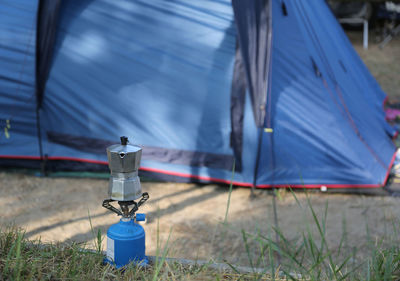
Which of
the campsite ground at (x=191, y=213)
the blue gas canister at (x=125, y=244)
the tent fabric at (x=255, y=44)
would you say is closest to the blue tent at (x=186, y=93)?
the tent fabric at (x=255, y=44)

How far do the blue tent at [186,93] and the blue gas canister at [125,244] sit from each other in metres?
1.86

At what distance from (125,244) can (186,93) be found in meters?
2.05

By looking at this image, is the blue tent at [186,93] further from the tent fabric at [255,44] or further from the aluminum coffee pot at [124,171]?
the aluminum coffee pot at [124,171]

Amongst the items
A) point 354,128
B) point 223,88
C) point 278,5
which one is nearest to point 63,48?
point 223,88

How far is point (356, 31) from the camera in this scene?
33.4ft

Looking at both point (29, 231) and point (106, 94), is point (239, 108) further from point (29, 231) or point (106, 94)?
point (29, 231)

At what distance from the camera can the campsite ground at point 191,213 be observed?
279 centimetres

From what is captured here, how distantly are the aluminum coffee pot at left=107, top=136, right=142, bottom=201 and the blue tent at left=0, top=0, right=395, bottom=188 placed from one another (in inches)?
73.9

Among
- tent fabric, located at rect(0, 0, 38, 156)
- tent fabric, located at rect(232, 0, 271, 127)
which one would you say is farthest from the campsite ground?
tent fabric, located at rect(232, 0, 271, 127)

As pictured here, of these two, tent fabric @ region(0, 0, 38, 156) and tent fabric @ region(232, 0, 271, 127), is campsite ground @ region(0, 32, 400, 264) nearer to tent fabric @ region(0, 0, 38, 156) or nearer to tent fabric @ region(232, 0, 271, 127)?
tent fabric @ region(0, 0, 38, 156)

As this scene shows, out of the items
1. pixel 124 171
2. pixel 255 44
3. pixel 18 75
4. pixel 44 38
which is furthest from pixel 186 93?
pixel 124 171

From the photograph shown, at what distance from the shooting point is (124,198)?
1626 millimetres

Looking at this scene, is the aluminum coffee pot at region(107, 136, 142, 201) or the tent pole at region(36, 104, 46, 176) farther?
the tent pole at region(36, 104, 46, 176)

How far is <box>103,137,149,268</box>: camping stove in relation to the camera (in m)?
1.61
